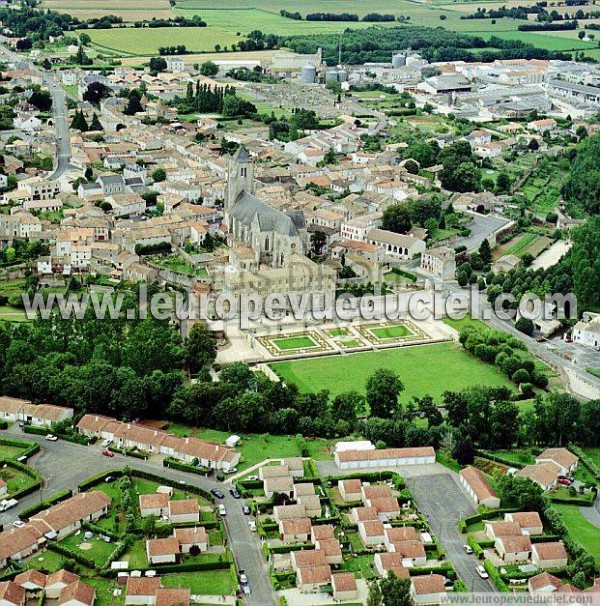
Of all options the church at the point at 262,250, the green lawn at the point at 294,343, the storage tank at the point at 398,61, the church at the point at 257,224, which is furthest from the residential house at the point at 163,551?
the storage tank at the point at 398,61

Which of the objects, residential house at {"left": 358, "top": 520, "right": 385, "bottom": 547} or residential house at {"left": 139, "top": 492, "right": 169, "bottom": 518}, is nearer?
residential house at {"left": 358, "top": 520, "right": 385, "bottom": 547}

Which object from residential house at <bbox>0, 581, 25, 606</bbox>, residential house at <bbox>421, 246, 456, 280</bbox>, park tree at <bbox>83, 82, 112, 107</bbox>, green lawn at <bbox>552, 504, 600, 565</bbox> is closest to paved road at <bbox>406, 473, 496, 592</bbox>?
green lawn at <bbox>552, 504, 600, 565</bbox>

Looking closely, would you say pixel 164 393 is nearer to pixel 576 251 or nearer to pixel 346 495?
pixel 346 495

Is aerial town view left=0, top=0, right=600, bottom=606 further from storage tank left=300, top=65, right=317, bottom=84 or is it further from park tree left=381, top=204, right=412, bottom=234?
storage tank left=300, top=65, right=317, bottom=84

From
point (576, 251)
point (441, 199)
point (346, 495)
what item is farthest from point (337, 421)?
point (441, 199)

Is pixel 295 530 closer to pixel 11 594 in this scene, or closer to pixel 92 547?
pixel 92 547

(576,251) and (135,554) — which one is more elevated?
(576,251)

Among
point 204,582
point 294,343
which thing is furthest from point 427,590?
point 294,343

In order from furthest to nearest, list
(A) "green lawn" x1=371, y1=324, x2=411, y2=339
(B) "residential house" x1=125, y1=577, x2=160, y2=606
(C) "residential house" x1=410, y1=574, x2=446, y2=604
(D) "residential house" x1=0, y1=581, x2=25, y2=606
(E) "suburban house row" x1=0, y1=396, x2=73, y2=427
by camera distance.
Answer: (A) "green lawn" x1=371, y1=324, x2=411, y2=339 → (E) "suburban house row" x1=0, y1=396, x2=73, y2=427 → (C) "residential house" x1=410, y1=574, x2=446, y2=604 → (B) "residential house" x1=125, y1=577, x2=160, y2=606 → (D) "residential house" x1=0, y1=581, x2=25, y2=606
